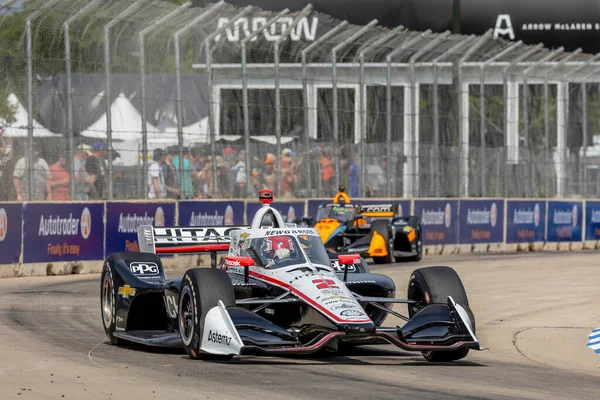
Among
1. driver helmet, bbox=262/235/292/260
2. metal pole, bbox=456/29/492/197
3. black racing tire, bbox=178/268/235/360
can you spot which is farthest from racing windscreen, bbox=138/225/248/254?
metal pole, bbox=456/29/492/197

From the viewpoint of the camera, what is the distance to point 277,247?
11.6 meters

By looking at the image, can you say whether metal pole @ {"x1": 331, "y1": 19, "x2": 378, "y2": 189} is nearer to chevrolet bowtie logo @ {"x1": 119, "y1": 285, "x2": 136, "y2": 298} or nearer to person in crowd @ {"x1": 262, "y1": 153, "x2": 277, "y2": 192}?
person in crowd @ {"x1": 262, "y1": 153, "x2": 277, "y2": 192}

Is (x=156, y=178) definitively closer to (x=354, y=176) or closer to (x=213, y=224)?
(x=213, y=224)

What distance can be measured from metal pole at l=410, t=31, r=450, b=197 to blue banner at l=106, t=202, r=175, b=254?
8784 mm

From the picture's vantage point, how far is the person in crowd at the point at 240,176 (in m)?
25.7

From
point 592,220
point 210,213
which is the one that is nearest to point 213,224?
point 210,213

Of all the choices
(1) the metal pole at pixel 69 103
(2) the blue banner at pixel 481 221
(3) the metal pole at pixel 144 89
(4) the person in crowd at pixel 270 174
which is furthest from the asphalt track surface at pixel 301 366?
(2) the blue banner at pixel 481 221

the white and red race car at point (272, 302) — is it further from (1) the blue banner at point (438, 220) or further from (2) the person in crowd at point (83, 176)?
(1) the blue banner at point (438, 220)

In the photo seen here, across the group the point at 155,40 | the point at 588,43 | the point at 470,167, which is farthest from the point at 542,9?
the point at 155,40

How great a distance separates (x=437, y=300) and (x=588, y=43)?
137 feet

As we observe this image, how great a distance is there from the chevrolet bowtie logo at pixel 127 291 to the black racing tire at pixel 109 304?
0.42 feet

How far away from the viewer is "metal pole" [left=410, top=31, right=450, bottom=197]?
30209 mm

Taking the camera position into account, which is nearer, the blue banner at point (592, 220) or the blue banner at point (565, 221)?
the blue banner at point (565, 221)

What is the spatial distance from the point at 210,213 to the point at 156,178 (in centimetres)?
126
